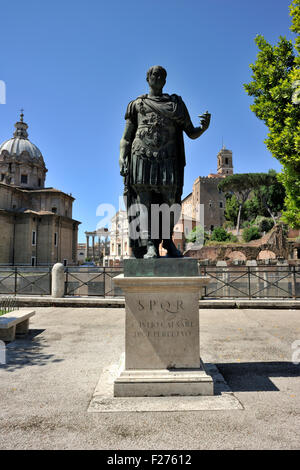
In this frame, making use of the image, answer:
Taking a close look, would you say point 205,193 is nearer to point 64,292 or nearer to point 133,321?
point 64,292

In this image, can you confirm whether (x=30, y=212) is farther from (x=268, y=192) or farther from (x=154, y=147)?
(x=154, y=147)

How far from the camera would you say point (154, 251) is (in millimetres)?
3775

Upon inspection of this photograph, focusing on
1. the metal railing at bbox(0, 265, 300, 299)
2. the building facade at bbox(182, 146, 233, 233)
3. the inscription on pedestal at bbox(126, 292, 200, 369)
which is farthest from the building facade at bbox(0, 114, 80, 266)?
the inscription on pedestal at bbox(126, 292, 200, 369)

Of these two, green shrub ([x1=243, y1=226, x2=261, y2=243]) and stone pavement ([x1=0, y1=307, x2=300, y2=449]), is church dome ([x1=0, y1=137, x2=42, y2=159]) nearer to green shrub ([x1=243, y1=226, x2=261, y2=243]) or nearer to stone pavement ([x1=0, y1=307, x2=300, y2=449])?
green shrub ([x1=243, y1=226, x2=261, y2=243])

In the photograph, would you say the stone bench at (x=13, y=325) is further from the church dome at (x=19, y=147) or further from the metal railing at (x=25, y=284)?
the church dome at (x=19, y=147)

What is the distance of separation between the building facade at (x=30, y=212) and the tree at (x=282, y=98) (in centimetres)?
4106

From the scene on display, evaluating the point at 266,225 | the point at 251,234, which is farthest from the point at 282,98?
the point at 266,225

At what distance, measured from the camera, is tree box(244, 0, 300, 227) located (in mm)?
10281

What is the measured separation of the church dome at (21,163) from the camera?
2147 inches

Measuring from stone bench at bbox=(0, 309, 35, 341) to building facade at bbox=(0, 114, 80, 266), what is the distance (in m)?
40.8

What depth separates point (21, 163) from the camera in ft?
179

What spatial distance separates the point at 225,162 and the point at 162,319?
102 metres

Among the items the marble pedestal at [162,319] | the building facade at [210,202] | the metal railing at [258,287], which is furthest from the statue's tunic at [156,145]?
the building facade at [210,202]
